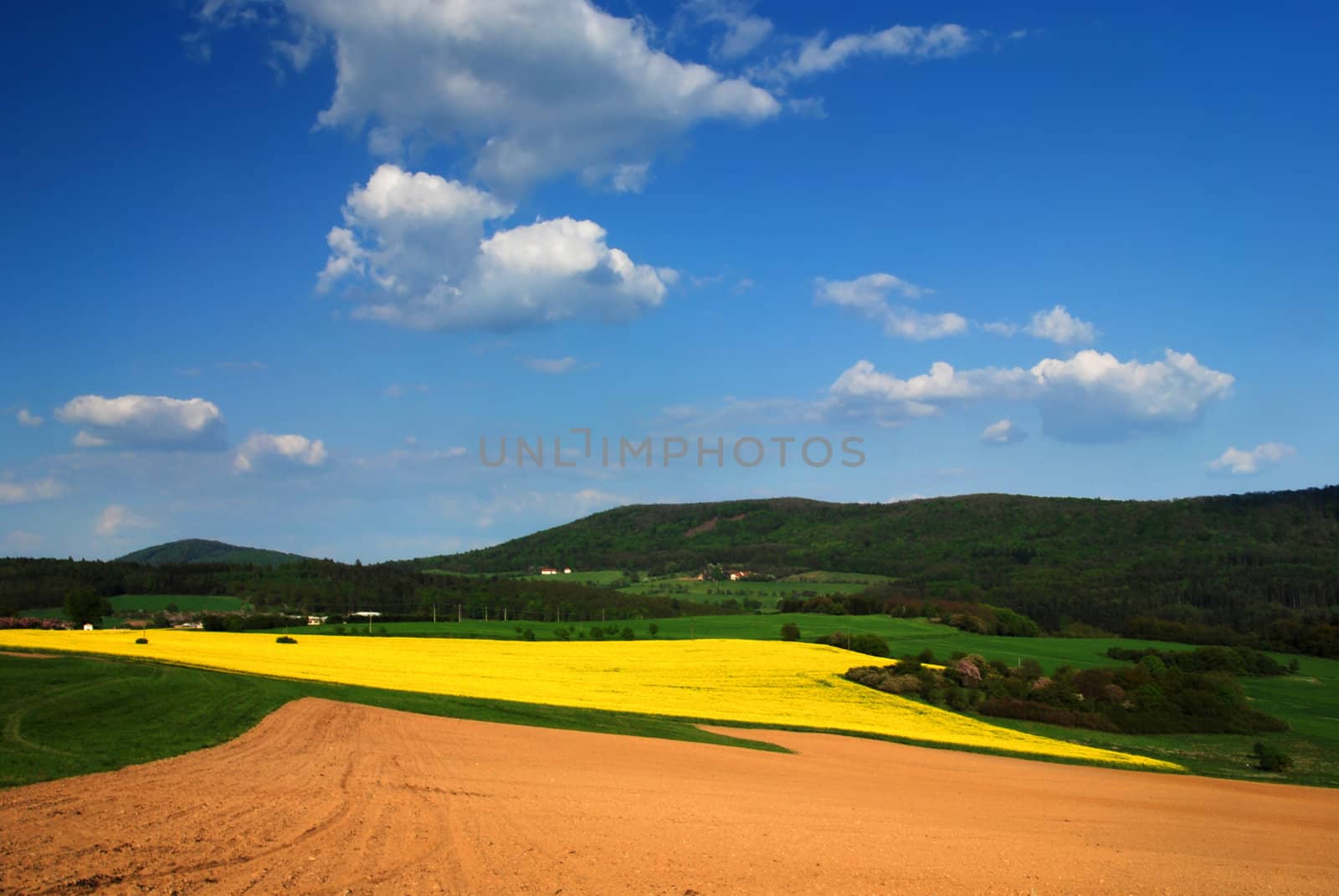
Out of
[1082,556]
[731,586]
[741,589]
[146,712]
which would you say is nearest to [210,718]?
[146,712]

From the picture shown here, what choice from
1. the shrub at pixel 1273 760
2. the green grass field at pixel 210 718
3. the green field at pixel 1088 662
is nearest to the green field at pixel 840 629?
the green field at pixel 1088 662

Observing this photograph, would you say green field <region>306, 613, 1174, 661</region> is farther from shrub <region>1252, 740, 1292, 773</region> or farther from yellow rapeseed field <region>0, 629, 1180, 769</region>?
shrub <region>1252, 740, 1292, 773</region>

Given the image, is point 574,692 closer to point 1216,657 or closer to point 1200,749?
point 1200,749

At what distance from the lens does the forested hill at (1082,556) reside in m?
117

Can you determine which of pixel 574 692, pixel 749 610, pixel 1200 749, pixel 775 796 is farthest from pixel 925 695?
pixel 749 610

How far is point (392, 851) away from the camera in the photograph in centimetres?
1229

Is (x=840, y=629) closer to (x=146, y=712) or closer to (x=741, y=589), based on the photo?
(x=741, y=589)

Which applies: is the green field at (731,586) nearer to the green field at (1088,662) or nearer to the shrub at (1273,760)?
the green field at (1088,662)

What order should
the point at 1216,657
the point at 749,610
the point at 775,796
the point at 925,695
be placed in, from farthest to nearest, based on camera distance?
the point at 749,610
the point at 1216,657
the point at 925,695
the point at 775,796

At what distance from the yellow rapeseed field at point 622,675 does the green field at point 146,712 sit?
10.6 ft

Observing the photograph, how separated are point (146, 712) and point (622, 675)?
29099 millimetres

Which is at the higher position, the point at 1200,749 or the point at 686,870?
the point at 686,870

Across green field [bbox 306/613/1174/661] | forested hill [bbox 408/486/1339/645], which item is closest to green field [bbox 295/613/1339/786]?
green field [bbox 306/613/1174/661]

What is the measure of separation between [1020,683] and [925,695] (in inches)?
266
